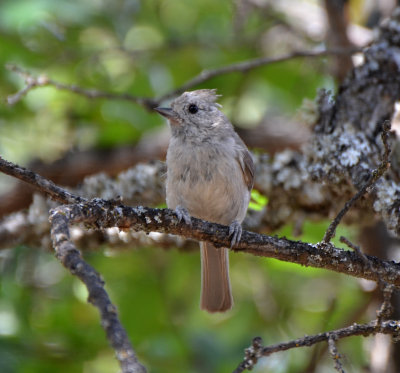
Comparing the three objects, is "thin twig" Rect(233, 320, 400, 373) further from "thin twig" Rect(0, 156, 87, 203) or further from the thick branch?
"thin twig" Rect(0, 156, 87, 203)

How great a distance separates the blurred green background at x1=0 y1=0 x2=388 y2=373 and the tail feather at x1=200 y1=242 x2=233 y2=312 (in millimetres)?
401

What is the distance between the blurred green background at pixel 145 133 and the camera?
14.2 feet

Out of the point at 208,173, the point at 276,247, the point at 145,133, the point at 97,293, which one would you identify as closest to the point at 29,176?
the point at 97,293

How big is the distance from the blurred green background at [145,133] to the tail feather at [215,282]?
401mm

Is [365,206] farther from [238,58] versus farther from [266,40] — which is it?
[266,40]

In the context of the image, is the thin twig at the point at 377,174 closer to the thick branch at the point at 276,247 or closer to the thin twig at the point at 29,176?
the thick branch at the point at 276,247

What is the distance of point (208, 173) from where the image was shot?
3898 mm

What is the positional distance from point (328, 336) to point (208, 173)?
73.5 inches

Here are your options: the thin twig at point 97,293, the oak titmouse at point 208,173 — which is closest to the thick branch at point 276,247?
the thin twig at point 97,293

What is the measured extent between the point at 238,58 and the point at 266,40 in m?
0.59

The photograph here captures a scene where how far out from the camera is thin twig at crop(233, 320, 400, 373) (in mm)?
2186

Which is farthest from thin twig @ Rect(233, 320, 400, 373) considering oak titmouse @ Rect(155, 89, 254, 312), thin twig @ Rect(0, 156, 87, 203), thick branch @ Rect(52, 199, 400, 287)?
oak titmouse @ Rect(155, 89, 254, 312)

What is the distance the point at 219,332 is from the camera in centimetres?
489

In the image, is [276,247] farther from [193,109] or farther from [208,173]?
[193,109]
